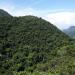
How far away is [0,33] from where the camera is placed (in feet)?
522

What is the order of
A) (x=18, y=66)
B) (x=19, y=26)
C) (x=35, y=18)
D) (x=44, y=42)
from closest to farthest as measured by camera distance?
(x=18, y=66) < (x=44, y=42) < (x=19, y=26) < (x=35, y=18)

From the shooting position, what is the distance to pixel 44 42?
509ft

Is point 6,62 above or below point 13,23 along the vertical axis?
below

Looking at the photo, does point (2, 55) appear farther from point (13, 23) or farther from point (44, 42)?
point (13, 23)

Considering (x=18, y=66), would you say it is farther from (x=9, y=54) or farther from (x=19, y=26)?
(x=19, y=26)

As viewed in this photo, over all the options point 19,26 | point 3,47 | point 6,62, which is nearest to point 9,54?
point 3,47

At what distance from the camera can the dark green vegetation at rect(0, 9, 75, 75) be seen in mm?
114400

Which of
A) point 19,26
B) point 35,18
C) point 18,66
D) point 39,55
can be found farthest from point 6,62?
point 35,18

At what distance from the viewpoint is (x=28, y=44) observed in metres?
153

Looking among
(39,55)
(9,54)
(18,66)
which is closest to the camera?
(18,66)

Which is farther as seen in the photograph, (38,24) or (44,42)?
(38,24)

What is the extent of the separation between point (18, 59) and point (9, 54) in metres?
8.68

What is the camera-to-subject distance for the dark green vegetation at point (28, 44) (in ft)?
375

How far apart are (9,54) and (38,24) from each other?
172ft
